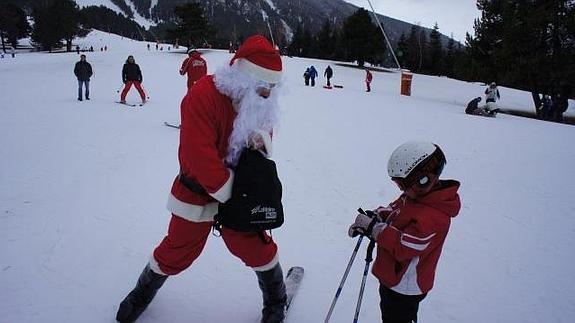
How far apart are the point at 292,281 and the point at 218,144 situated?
1.60 metres

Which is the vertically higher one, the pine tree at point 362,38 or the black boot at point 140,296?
the pine tree at point 362,38

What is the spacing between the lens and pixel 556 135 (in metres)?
12.4

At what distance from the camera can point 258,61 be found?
7.95 feet

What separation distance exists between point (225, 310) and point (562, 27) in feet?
89.8

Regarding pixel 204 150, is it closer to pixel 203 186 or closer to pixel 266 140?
pixel 203 186

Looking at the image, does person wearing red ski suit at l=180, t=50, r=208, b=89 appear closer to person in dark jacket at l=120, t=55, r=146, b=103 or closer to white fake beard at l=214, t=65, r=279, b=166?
person in dark jacket at l=120, t=55, r=146, b=103

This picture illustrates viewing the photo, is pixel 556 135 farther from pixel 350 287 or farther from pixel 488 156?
pixel 350 287

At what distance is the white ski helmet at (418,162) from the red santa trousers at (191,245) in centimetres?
100

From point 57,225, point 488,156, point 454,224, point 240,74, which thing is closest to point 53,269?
point 57,225

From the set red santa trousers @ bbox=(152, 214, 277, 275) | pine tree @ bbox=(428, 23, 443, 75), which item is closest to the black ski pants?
red santa trousers @ bbox=(152, 214, 277, 275)

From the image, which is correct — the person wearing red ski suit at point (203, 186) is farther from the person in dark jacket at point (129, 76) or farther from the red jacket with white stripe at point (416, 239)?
the person in dark jacket at point (129, 76)

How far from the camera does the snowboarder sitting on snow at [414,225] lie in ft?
7.00

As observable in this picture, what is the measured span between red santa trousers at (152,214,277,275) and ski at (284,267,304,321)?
30.7 inches

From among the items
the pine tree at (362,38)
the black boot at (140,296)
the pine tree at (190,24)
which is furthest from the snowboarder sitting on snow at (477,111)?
the pine tree at (190,24)
